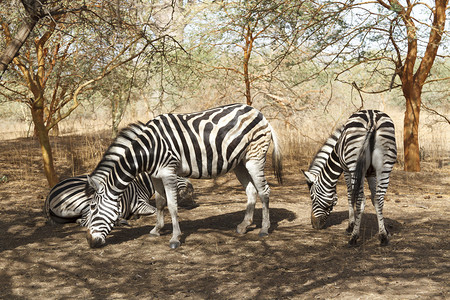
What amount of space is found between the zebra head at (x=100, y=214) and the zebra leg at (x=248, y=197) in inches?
64.2

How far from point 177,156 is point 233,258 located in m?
1.40

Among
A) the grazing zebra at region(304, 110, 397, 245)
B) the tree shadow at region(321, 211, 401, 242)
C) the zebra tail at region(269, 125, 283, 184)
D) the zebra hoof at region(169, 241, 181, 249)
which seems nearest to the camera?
the grazing zebra at region(304, 110, 397, 245)

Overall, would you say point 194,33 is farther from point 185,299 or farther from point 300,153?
point 185,299

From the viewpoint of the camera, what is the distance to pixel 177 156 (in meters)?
5.44

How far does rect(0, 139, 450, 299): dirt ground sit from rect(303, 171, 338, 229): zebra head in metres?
Result: 0.14

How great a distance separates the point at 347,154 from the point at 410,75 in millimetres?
6095

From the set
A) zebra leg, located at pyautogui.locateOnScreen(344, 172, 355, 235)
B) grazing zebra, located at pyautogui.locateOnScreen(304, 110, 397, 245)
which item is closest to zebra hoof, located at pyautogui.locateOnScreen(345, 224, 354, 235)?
zebra leg, located at pyautogui.locateOnScreen(344, 172, 355, 235)

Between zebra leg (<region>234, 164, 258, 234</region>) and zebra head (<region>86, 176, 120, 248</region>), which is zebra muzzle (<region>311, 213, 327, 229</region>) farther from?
zebra head (<region>86, 176, 120, 248</region>)

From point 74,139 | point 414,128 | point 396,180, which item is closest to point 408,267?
point 396,180

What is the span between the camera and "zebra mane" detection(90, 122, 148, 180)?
5.35 m

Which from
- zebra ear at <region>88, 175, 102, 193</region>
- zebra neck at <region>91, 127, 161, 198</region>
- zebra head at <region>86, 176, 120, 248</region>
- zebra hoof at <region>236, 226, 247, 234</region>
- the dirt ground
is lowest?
the dirt ground

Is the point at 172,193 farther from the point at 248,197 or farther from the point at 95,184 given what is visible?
the point at 248,197

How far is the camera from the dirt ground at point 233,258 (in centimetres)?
399

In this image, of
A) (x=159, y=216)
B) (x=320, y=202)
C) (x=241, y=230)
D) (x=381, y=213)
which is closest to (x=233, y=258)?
(x=241, y=230)
